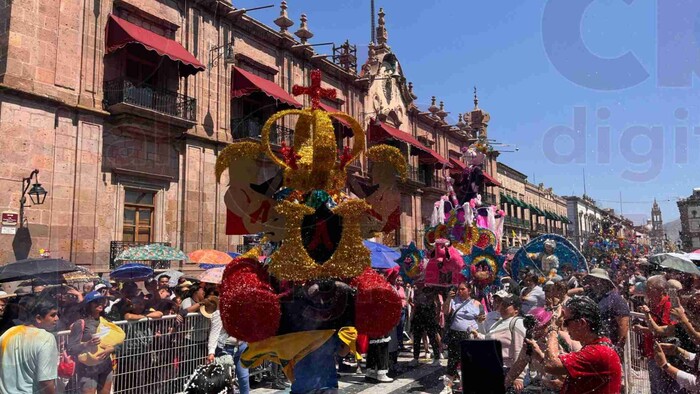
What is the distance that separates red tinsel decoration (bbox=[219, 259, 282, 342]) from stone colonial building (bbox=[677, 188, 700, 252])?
→ 50.1 m

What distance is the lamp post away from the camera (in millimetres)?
10117

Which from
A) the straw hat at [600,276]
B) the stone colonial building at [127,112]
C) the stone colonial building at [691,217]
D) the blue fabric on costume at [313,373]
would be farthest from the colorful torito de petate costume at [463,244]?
the stone colonial building at [691,217]

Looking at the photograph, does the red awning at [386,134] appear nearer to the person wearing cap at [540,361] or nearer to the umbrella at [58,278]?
the umbrella at [58,278]

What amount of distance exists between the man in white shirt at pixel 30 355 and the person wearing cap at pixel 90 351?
Result: 3.94 ft

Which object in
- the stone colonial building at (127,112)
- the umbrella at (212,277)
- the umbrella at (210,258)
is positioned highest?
the stone colonial building at (127,112)

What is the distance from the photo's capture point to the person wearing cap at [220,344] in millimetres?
5324

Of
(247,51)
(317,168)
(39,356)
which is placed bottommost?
(39,356)

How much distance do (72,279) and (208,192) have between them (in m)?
5.53

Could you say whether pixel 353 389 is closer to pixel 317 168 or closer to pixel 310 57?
pixel 317 168

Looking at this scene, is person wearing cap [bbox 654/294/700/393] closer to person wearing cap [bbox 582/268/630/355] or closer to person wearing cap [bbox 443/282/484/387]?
person wearing cap [bbox 582/268/630/355]

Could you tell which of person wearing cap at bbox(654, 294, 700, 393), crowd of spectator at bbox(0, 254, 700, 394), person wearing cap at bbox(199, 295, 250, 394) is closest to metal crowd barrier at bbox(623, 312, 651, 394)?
crowd of spectator at bbox(0, 254, 700, 394)

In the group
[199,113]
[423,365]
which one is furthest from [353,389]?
[199,113]

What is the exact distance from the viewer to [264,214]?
12.0 ft

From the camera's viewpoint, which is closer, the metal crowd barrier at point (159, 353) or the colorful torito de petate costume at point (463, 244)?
the metal crowd barrier at point (159, 353)
